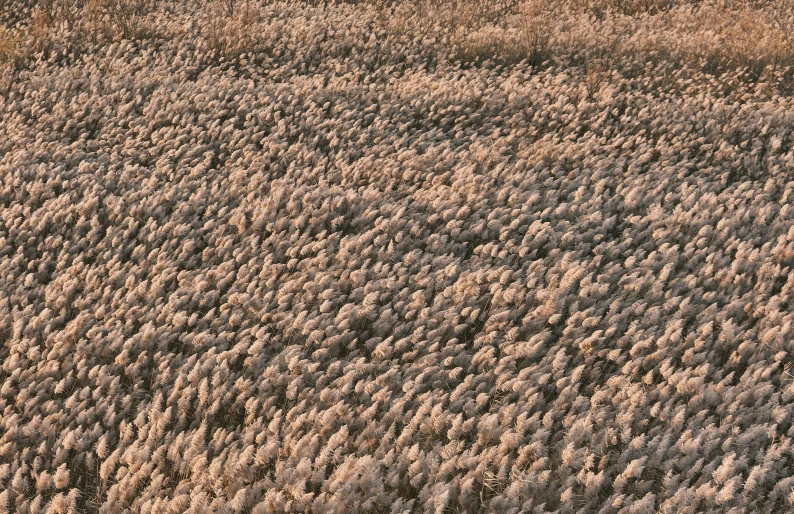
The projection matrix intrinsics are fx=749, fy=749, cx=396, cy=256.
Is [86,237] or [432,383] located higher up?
[86,237]

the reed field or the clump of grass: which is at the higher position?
the clump of grass

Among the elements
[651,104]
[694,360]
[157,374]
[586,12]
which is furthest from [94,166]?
[586,12]

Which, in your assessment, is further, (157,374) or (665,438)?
(157,374)

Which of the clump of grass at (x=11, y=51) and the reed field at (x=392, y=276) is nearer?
the reed field at (x=392, y=276)

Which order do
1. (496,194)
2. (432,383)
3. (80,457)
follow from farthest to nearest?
(496,194), (432,383), (80,457)

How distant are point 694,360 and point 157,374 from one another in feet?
9.64

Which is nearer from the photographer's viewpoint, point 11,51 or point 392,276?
point 392,276

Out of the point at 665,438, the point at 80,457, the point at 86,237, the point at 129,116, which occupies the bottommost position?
the point at 665,438

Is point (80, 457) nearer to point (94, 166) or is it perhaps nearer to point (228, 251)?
point (228, 251)

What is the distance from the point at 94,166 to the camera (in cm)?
600

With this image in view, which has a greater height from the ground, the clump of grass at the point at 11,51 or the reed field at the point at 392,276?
the clump of grass at the point at 11,51

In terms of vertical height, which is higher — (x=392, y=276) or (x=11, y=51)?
(x=11, y=51)

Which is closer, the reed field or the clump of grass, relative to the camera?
the reed field

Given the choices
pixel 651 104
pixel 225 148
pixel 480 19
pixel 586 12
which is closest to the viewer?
pixel 225 148
